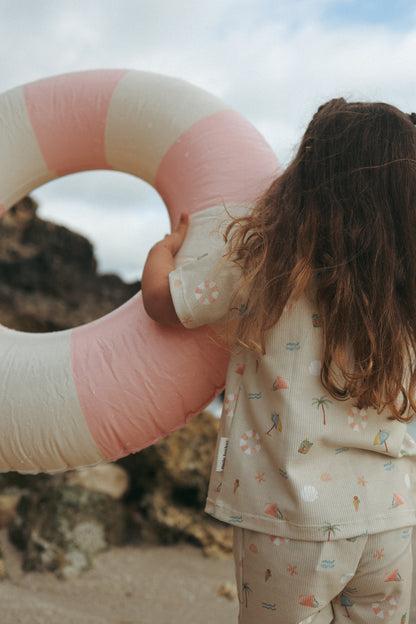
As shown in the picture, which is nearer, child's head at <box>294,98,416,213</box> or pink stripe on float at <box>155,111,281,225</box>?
child's head at <box>294,98,416,213</box>

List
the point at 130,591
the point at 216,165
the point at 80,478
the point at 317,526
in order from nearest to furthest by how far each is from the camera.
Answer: the point at 317,526 → the point at 216,165 → the point at 130,591 → the point at 80,478

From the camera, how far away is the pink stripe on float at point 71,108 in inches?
67.6

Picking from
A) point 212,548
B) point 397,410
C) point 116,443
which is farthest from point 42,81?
point 212,548

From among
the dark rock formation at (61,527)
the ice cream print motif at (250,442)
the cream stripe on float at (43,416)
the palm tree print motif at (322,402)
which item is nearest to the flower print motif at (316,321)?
the palm tree print motif at (322,402)

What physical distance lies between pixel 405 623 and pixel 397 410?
1.46 feet

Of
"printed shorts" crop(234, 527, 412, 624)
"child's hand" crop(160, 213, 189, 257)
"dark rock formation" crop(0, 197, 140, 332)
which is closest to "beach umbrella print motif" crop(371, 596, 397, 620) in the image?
"printed shorts" crop(234, 527, 412, 624)

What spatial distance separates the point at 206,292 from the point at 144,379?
0.33 meters

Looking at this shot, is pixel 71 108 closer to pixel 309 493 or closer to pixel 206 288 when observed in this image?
pixel 206 288

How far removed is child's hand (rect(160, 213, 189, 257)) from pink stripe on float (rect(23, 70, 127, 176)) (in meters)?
0.46

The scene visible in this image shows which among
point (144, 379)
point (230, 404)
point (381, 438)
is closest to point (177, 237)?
point (144, 379)

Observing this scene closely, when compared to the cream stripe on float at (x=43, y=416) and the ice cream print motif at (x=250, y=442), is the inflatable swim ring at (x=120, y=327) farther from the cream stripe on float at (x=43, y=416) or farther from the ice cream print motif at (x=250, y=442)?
the ice cream print motif at (x=250, y=442)

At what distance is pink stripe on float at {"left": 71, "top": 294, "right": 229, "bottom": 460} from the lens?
1.38m

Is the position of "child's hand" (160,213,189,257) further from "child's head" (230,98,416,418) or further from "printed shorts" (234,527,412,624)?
"printed shorts" (234,527,412,624)

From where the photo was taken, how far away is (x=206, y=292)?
1.17 m
